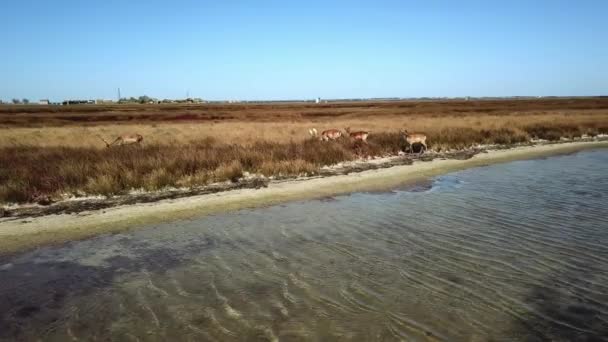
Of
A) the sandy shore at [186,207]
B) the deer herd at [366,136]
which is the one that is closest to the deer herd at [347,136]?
the deer herd at [366,136]

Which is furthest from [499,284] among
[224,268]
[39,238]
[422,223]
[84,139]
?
[84,139]

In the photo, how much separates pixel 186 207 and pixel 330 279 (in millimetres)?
5602

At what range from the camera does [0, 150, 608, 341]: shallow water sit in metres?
4.64

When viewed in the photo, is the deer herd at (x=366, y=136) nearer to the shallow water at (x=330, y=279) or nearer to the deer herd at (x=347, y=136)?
the deer herd at (x=347, y=136)

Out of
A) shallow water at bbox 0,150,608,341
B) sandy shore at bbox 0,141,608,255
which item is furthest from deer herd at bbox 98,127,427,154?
shallow water at bbox 0,150,608,341

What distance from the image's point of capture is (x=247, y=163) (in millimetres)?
15477

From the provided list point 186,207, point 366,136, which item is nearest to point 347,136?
point 366,136

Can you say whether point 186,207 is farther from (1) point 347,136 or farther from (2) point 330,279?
(1) point 347,136

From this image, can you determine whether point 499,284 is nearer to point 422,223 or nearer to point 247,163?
point 422,223

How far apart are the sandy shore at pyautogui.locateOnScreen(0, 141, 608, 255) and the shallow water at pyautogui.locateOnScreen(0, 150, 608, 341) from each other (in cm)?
75

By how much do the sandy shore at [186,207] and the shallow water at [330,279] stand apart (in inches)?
29.5

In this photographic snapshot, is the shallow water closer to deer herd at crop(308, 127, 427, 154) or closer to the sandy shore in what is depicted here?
the sandy shore

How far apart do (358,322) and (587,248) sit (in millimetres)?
4489

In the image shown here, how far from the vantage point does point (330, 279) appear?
5.96 meters
